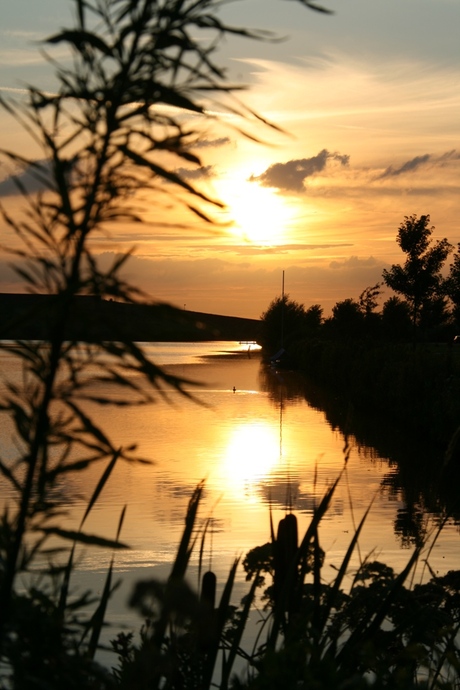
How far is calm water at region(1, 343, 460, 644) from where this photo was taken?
9.44 meters

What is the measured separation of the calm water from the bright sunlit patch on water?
0.08ft

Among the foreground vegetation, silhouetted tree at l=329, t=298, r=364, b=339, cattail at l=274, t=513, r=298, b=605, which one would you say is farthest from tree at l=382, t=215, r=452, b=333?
cattail at l=274, t=513, r=298, b=605

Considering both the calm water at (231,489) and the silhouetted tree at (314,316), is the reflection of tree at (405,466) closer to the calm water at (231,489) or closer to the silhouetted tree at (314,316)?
the calm water at (231,489)

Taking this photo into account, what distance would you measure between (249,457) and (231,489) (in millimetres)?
3877

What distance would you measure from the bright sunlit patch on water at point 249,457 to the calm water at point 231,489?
24mm

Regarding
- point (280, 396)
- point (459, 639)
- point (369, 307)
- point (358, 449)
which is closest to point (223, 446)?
point (358, 449)

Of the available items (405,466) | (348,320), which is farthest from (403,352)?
(348,320)

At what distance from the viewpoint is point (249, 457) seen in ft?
61.4

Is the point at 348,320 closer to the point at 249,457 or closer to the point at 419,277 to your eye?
the point at 419,277

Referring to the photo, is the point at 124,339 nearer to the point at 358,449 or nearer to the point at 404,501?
the point at 404,501

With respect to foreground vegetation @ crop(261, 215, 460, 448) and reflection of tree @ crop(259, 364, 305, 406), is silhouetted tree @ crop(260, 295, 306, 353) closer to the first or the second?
foreground vegetation @ crop(261, 215, 460, 448)

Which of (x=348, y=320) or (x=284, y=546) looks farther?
(x=348, y=320)

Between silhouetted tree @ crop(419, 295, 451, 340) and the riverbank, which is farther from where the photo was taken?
silhouetted tree @ crop(419, 295, 451, 340)

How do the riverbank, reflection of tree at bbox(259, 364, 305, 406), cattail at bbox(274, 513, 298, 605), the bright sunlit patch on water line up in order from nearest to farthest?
cattail at bbox(274, 513, 298, 605), the bright sunlit patch on water, the riverbank, reflection of tree at bbox(259, 364, 305, 406)
